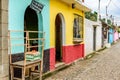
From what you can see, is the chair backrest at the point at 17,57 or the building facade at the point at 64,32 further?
the building facade at the point at 64,32

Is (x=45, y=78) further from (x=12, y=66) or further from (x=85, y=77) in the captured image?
(x=12, y=66)

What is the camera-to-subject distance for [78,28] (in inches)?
618

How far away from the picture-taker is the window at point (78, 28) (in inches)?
582

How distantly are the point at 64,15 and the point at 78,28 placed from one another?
10.4ft

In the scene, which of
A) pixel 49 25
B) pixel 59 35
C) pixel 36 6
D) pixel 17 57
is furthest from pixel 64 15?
pixel 17 57

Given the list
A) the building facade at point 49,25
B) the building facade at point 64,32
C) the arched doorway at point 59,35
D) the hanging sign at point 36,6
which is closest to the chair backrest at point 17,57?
the building facade at point 49,25

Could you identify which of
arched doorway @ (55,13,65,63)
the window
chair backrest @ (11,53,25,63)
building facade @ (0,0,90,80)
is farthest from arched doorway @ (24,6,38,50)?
the window

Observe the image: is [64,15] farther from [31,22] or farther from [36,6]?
[36,6]

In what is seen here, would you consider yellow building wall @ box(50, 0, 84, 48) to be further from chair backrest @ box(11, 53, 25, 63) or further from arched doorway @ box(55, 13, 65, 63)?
chair backrest @ box(11, 53, 25, 63)

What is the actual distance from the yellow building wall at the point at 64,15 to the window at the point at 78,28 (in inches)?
16.2

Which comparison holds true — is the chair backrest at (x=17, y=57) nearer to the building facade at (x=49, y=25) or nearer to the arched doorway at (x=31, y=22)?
the building facade at (x=49, y=25)

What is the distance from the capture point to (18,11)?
7.93m

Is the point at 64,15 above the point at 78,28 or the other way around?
above

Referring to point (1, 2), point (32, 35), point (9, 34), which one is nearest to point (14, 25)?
point (9, 34)
